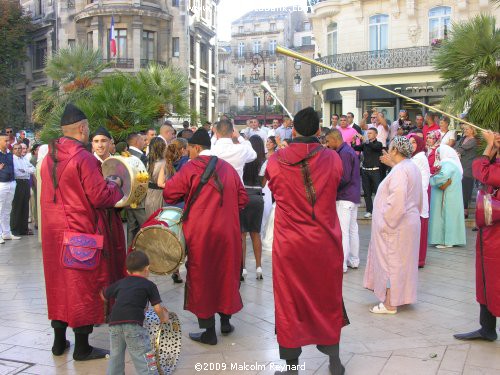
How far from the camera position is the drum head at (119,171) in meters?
5.47

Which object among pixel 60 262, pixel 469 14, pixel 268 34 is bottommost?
pixel 60 262

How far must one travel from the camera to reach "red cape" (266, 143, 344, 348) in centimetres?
457

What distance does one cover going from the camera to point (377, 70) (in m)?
28.2

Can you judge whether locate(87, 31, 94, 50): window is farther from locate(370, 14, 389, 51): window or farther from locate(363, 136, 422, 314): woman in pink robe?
locate(363, 136, 422, 314): woman in pink robe

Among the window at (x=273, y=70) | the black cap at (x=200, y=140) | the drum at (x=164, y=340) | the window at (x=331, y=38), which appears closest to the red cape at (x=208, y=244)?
the black cap at (x=200, y=140)

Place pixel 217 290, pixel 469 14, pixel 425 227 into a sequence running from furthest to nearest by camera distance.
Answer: pixel 469 14, pixel 425 227, pixel 217 290

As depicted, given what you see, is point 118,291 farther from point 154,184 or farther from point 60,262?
point 154,184

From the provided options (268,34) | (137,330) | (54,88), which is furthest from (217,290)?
→ (268,34)

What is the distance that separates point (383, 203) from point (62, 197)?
3.33 m

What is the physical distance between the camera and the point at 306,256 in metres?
4.59

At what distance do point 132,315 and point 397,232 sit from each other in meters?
3.18

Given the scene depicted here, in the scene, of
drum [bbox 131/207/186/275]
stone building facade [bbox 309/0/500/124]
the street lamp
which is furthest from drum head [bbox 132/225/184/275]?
the street lamp

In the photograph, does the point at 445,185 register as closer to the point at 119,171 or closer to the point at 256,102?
the point at 119,171

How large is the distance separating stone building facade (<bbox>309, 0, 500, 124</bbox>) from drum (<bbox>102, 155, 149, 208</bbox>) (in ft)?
71.3
